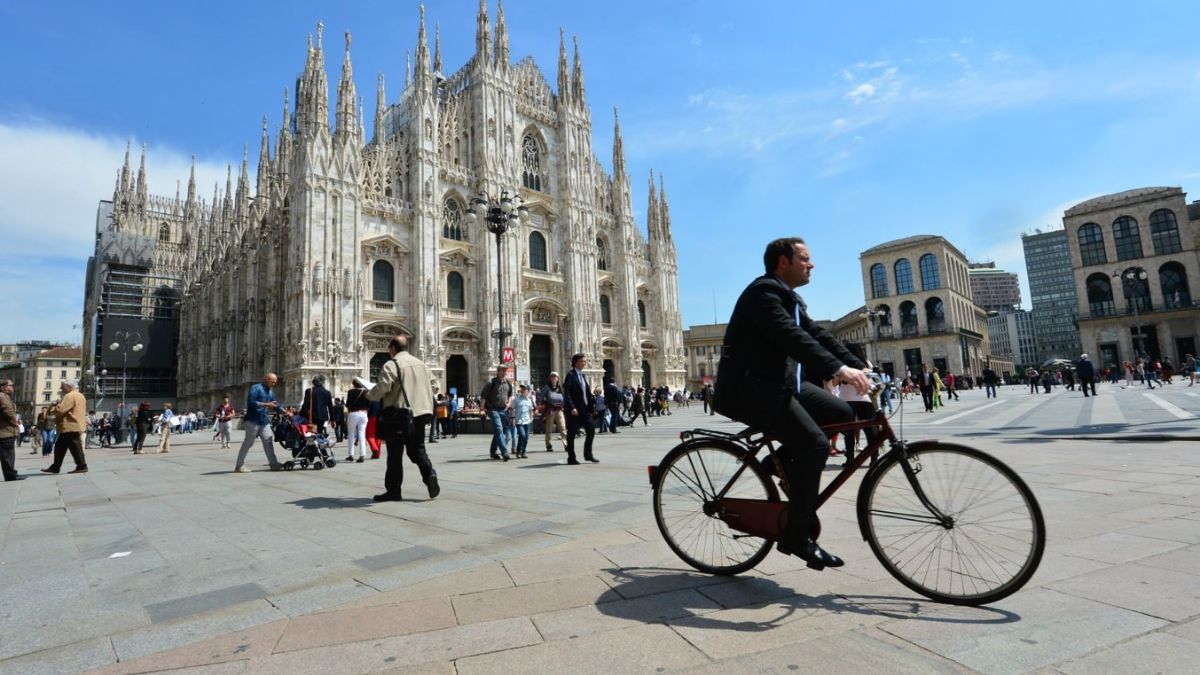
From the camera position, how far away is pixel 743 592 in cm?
256

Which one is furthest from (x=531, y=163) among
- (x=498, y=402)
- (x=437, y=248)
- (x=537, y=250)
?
(x=498, y=402)

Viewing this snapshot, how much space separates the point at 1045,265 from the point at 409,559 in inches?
5960

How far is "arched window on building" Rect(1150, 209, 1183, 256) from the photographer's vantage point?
47.8m

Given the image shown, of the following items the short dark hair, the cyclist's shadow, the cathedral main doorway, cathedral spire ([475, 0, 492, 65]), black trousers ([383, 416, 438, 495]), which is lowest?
the cyclist's shadow

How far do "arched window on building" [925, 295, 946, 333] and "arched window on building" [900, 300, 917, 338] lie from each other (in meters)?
1.10

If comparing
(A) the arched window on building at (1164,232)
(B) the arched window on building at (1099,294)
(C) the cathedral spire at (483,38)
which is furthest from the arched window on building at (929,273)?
(C) the cathedral spire at (483,38)

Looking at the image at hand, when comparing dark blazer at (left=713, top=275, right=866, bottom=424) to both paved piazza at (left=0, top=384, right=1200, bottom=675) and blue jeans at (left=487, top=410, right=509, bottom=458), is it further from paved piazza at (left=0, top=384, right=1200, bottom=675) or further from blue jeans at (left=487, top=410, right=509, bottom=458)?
blue jeans at (left=487, top=410, right=509, bottom=458)

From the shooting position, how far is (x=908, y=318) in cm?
5712

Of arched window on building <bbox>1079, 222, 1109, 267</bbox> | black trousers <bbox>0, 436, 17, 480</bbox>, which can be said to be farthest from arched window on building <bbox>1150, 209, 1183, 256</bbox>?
black trousers <bbox>0, 436, 17, 480</bbox>

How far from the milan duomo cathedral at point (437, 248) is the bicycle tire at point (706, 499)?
24672 mm

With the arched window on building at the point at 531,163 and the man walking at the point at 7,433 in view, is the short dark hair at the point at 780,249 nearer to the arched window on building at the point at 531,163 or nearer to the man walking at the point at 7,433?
the man walking at the point at 7,433

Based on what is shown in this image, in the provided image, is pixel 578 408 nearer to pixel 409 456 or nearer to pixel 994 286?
pixel 409 456

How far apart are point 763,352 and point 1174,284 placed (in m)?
65.1

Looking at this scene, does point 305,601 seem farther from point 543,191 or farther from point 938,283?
point 938,283
